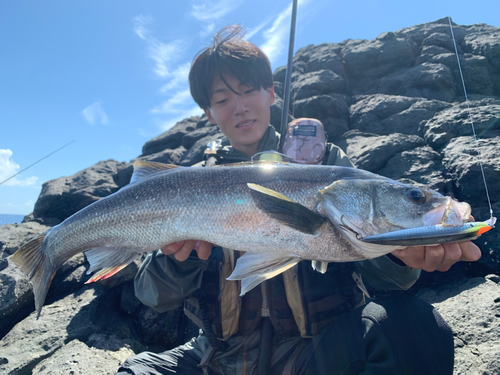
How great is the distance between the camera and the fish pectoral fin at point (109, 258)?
233cm

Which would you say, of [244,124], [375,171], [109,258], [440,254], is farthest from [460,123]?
[109,258]

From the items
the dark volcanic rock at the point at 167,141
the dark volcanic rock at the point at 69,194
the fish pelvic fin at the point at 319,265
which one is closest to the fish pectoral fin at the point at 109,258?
the fish pelvic fin at the point at 319,265

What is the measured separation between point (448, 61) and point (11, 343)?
12.1 meters

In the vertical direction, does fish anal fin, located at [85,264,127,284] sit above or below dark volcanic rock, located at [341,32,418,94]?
below

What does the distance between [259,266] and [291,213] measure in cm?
46

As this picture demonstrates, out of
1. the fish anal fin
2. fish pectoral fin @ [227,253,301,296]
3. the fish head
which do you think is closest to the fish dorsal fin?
the fish anal fin

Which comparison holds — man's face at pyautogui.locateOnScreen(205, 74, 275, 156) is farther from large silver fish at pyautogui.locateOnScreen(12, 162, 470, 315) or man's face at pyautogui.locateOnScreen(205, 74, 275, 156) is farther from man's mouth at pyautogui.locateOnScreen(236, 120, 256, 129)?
large silver fish at pyautogui.locateOnScreen(12, 162, 470, 315)

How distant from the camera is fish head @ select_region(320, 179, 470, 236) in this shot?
1893mm

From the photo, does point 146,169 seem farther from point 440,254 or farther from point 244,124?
point 440,254

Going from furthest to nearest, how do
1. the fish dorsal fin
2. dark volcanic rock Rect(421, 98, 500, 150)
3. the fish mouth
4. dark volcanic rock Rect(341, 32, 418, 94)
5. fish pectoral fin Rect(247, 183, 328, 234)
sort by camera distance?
dark volcanic rock Rect(341, 32, 418, 94)
dark volcanic rock Rect(421, 98, 500, 150)
the fish dorsal fin
fish pectoral fin Rect(247, 183, 328, 234)
the fish mouth

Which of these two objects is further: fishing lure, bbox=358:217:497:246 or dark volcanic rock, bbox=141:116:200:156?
dark volcanic rock, bbox=141:116:200:156

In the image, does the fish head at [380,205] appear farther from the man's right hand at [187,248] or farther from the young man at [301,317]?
the man's right hand at [187,248]

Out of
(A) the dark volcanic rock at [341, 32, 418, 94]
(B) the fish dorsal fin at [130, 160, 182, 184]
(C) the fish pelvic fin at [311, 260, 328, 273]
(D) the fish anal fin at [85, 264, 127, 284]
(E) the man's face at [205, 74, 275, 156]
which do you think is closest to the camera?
(C) the fish pelvic fin at [311, 260, 328, 273]

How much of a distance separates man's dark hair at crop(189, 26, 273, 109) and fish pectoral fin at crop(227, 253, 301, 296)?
2.21 m
